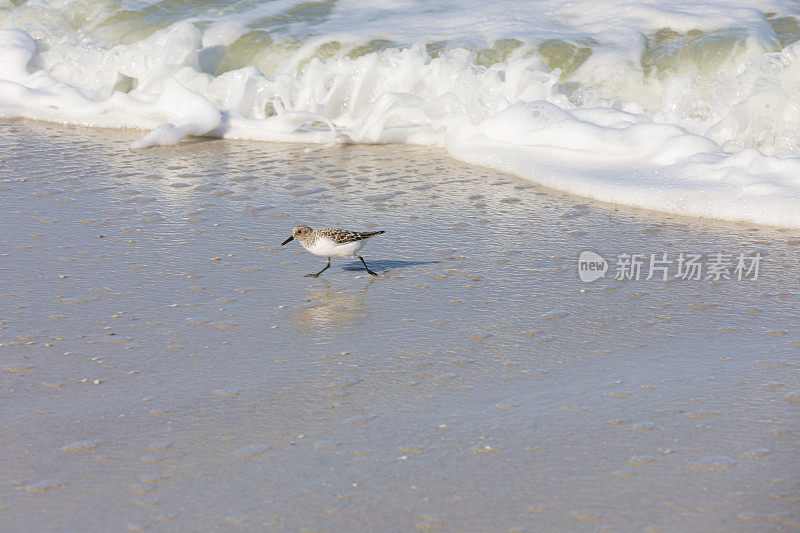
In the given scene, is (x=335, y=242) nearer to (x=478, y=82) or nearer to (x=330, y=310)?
(x=330, y=310)

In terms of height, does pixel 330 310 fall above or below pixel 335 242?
below

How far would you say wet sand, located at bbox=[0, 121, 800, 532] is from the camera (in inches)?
106

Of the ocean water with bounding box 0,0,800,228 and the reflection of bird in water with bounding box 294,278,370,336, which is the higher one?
the ocean water with bounding box 0,0,800,228

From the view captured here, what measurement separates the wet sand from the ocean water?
2.56ft

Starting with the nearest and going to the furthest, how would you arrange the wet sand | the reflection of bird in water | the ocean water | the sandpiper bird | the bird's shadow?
the wet sand
the reflection of bird in water
the sandpiper bird
the bird's shadow
the ocean water

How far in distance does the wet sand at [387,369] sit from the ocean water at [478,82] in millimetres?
781

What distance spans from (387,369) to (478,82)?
5.17 metres

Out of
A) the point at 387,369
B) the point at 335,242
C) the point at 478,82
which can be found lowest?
the point at 387,369

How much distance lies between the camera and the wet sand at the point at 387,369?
8.80 ft

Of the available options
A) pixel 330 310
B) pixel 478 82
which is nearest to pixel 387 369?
pixel 330 310

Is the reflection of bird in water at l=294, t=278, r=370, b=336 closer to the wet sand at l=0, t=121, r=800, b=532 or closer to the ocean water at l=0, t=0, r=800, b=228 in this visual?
the wet sand at l=0, t=121, r=800, b=532

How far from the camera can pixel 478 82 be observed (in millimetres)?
8297

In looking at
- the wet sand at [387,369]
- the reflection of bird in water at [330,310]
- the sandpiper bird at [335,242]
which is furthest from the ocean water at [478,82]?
the reflection of bird in water at [330,310]

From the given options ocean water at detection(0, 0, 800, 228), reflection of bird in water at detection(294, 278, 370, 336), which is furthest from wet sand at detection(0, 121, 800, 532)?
ocean water at detection(0, 0, 800, 228)
